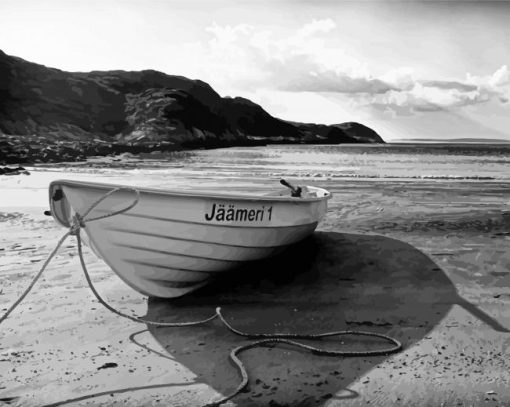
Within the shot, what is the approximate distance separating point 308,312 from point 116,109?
7230cm

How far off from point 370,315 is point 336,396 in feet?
3.96

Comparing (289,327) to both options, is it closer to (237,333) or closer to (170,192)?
(237,333)

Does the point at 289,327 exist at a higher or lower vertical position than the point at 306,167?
lower

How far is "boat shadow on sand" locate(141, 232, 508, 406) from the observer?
2.63 m

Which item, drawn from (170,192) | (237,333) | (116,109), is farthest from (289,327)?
(116,109)

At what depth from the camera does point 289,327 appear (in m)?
3.38

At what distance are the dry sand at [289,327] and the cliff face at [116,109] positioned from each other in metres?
50.0

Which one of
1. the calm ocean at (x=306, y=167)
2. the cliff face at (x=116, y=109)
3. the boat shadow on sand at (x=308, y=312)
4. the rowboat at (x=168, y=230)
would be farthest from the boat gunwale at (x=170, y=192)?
the cliff face at (x=116, y=109)

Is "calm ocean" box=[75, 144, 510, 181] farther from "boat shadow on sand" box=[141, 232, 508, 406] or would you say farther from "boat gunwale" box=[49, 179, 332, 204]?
"boat gunwale" box=[49, 179, 332, 204]

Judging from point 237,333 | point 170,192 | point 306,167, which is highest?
point 170,192

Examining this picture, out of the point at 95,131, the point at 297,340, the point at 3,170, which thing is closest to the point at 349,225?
the point at 297,340

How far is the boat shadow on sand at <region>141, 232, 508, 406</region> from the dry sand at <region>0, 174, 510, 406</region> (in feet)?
0.04

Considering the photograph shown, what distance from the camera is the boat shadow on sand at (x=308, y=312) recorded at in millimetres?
2635

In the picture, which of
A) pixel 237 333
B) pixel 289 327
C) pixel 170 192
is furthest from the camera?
pixel 170 192
